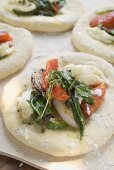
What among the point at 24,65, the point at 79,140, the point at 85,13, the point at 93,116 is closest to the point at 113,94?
the point at 93,116

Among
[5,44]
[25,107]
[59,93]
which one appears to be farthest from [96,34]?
[25,107]

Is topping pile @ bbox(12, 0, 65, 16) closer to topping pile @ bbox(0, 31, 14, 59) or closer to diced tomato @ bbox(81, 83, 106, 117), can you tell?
topping pile @ bbox(0, 31, 14, 59)

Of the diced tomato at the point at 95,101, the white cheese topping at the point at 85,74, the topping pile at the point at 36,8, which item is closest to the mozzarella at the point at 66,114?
the diced tomato at the point at 95,101

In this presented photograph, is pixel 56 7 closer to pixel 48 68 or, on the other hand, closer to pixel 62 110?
pixel 48 68

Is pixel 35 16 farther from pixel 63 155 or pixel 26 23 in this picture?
pixel 63 155

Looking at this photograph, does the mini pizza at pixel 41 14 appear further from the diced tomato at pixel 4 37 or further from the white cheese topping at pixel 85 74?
the white cheese topping at pixel 85 74

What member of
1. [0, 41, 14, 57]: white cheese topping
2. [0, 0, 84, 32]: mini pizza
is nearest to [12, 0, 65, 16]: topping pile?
[0, 0, 84, 32]: mini pizza
